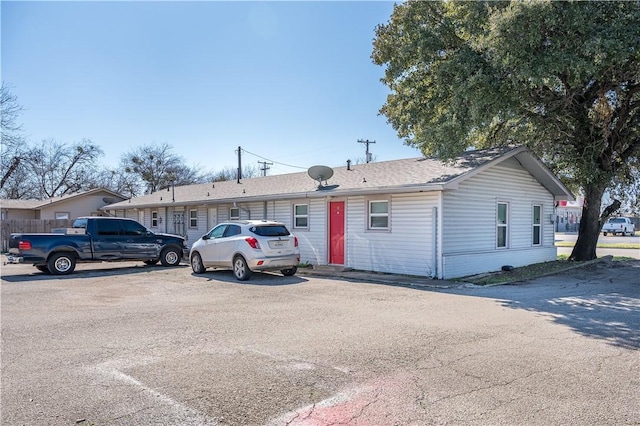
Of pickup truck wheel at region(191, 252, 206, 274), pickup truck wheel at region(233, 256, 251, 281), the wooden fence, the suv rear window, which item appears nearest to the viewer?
pickup truck wheel at region(233, 256, 251, 281)

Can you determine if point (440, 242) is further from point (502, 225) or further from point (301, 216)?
point (301, 216)

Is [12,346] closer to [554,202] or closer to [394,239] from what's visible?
[394,239]

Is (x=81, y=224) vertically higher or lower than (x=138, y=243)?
higher

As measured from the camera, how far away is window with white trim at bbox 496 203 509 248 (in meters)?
15.4

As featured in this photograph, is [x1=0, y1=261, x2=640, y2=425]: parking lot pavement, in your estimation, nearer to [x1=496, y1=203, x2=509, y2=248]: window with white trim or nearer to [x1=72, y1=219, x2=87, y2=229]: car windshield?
[x1=72, y1=219, x2=87, y2=229]: car windshield

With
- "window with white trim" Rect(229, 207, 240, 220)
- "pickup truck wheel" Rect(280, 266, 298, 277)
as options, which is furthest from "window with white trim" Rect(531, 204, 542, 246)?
"window with white trim" Rect(229, 207, 240, 220)

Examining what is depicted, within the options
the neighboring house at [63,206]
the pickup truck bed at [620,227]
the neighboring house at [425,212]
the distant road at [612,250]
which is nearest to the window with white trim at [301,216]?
the neighboring house at [425,212]

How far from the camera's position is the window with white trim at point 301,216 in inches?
661

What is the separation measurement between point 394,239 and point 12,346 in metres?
10.2

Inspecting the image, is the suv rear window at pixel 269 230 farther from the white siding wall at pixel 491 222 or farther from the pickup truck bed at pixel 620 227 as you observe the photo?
the pickup truck bed at pixel 620 227

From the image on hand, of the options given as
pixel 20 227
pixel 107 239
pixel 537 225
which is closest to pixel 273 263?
pixel 107 239

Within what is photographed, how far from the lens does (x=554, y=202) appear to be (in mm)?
18562

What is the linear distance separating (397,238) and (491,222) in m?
3.60

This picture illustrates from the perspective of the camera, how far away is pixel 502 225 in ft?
51.0
